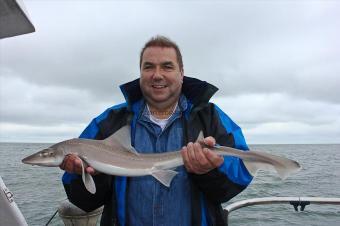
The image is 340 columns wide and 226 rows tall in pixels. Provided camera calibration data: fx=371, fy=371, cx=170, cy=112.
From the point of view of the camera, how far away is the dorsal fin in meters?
3.60

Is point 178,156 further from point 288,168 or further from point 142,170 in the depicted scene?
point 288,168

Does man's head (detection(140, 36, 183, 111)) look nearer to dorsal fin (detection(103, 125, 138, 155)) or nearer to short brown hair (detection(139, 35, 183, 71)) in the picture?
short brown hair (detection(139, 35, 183, 71))

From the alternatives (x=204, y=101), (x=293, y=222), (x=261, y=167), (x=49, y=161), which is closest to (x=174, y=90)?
(x=204, y=101)

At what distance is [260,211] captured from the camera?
13.9 meters

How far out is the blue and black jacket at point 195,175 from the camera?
11.5ft

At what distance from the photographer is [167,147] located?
3.73 meters

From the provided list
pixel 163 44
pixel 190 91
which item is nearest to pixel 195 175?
pixel 190 91

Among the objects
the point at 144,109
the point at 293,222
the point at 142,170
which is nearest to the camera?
the point at 142,170

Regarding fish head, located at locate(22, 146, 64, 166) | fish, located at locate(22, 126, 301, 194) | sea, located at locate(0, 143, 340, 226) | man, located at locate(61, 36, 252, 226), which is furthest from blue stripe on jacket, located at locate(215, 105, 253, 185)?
sea, located at locate(0, 143, 340, 226)

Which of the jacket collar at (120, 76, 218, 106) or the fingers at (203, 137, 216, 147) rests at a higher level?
the jacket collar at (120, 76, 218, 106)

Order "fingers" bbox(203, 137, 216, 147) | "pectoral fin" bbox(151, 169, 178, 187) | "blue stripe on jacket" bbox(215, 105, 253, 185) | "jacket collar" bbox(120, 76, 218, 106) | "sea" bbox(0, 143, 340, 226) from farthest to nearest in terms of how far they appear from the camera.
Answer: "sea" bbox(0, 143, 340, 226) → "jacket collar" bbox(120, 76, 218, 106) → "blue stripe on jacket" bbox(215, 105, 253, 185) → "pectoral fin" bbox(151, 169, 178, 187) → "fingers" bbox(203, 137, 216, 147)

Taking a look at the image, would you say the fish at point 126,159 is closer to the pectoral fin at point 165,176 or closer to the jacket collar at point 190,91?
the pectoral fin at point 165,176

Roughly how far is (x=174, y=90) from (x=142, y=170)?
88 centimetres

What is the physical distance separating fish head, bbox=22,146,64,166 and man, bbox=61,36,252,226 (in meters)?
0.12
